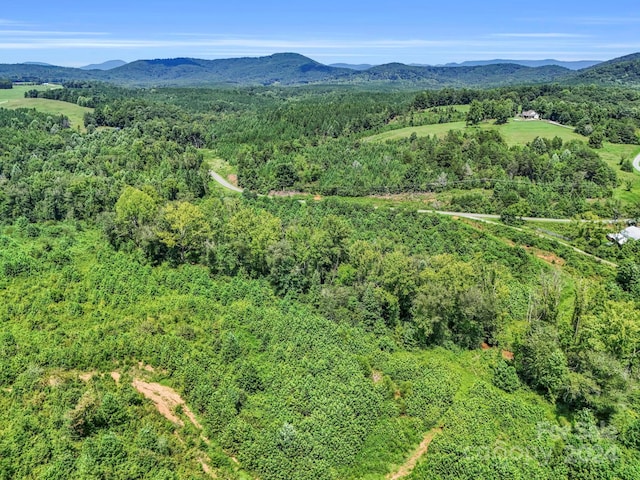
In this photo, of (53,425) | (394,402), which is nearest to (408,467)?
(394,402)

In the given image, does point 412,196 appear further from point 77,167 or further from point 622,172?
point 77,167

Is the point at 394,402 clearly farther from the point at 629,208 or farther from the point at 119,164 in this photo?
the point at 119,164

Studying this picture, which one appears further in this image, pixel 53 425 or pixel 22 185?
pixel 22 185

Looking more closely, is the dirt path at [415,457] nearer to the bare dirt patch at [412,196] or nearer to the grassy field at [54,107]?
the bare dirt patch at [412,196]

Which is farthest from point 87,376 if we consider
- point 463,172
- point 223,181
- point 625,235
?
point 463,172

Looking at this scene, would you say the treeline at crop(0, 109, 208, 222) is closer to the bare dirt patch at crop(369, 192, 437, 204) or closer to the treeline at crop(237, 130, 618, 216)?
the treeline at crop(237, 130, 618, 216)

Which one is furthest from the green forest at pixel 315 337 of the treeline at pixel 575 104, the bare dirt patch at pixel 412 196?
the treeline at pixel 575 104

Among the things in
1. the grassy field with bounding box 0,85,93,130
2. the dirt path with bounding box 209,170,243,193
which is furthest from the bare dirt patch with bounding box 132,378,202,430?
the grassy field with bounding box 0,85,93,130
